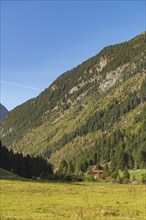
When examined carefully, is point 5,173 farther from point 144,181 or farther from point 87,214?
point 87,214

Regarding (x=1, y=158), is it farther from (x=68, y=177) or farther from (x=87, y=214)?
(x=87, y=214)

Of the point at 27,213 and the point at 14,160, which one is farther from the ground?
the point at 14,160

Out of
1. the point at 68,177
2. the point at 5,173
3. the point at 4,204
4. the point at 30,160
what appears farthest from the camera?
the point at 30,160

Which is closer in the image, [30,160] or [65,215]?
[65,215]

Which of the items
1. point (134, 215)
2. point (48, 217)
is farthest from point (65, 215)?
point (134, 215)

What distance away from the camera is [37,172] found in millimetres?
178250

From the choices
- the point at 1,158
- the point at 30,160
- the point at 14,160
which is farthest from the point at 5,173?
the point at 30,160

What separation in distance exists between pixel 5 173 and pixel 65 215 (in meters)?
78.8

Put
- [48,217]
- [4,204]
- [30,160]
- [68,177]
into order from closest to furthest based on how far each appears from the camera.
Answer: [48,217]
[4,204]
[68,177]
[30,160]

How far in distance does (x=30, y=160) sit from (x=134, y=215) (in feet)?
454

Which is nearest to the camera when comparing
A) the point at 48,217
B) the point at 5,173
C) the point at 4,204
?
the point at 48,217

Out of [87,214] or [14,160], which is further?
[14,160]

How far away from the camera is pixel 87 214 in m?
39.2

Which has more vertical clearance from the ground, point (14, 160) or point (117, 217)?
point (14, 160)
